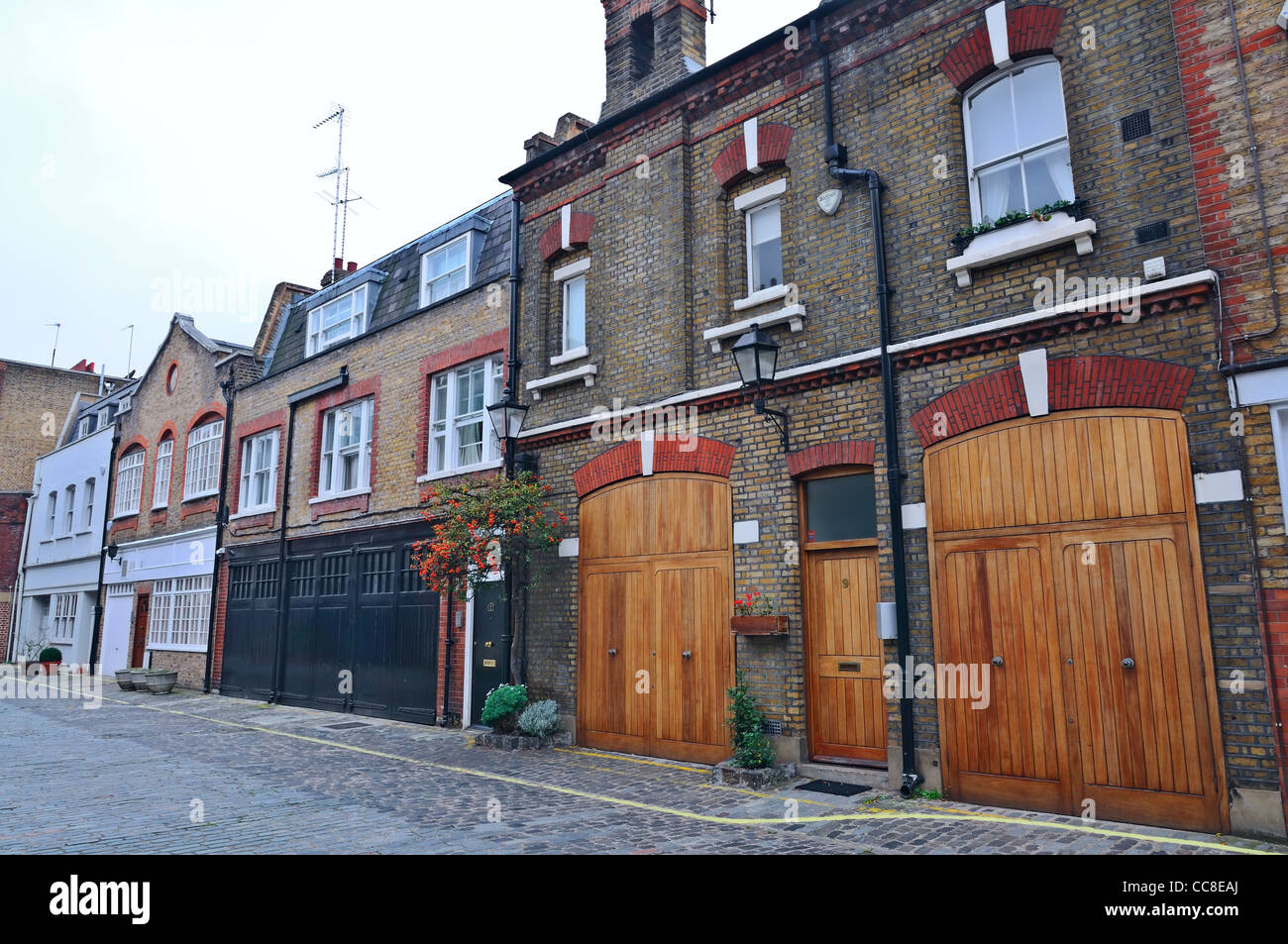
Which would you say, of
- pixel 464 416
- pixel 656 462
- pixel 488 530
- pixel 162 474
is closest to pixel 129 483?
pixel 162 474

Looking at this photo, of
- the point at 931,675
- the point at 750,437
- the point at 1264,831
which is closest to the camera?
the point at 1264,831

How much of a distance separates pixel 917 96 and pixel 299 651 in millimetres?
15497

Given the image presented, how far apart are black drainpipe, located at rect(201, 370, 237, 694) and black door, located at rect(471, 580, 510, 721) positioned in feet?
34.1

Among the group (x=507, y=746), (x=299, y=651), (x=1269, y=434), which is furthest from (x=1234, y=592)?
(x=299, y=651)

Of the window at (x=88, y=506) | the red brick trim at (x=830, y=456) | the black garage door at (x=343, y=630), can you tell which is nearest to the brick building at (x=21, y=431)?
the window at (x=88, y=506)

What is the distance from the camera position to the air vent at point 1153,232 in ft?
23.5

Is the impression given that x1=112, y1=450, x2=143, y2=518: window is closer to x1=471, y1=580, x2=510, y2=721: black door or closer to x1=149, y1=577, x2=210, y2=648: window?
x1=149, y1=577, x2=210, y2=648: window

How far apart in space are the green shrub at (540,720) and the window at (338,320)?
9.65 metres

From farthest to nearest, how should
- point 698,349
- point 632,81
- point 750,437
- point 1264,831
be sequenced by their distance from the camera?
point 632,81, point 698,349, point 750,437, point 1264,831

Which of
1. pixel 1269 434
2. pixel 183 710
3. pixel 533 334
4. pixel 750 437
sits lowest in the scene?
pixel 183 710

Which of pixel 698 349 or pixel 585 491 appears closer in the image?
pixel 698 349

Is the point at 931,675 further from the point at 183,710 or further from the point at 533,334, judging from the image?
the point at 183,710

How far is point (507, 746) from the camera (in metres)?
11.5

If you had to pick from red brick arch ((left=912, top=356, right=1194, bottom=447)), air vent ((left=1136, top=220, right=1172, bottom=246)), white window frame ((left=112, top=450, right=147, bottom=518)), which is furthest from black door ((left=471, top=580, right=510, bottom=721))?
white window frame ((left=112, top=450, right=147, bottom=518))
